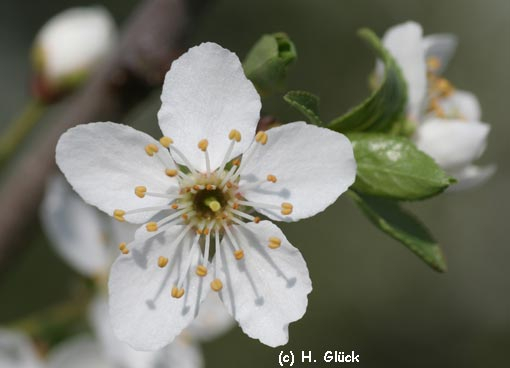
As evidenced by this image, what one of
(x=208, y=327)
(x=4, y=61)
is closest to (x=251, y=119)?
(x=208, y=327)

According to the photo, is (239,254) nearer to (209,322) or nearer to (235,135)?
(235,135)

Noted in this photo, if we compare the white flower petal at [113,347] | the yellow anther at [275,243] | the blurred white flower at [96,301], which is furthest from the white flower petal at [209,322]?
the yellow anther at [275,243]

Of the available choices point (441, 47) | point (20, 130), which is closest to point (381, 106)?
point (441, 47)

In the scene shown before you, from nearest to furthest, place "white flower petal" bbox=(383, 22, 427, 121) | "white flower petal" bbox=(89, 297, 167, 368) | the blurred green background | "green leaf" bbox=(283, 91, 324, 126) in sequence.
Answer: "green leaf" bbox=(283, 91, 324, 126) < "white flower petal" bbox=(383, 22, 427, 121) < "white flower petal" bbox=(89, 297, 167, 368) < the blurred green background

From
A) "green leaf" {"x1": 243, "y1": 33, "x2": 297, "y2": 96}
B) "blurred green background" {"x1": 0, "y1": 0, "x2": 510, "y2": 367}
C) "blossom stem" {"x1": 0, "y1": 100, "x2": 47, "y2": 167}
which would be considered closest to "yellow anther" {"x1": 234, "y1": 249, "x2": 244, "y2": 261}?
"green leaf" {"x1": 243, "y1": 33, "x2": 297, "y2": 96}

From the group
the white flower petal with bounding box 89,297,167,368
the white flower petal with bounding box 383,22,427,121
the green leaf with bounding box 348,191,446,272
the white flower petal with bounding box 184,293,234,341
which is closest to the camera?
the green leaf with bounding box 348,191,446,272

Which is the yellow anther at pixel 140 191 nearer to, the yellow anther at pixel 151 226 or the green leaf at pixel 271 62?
the yellow anther at pixel 151 226

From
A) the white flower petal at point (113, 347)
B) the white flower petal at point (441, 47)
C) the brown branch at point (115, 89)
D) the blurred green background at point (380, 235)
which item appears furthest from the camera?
the blurred green background at point (380, 235)

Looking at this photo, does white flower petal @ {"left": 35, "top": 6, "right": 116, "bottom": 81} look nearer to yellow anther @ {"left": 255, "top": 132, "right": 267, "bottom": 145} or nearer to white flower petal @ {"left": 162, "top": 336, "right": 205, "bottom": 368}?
white flower petal @ {"left": 162, "top": 336, "right": 205, "bottom": 368}
